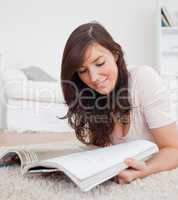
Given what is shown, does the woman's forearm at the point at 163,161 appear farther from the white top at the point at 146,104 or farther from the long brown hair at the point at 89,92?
the long brown hair at the point at 89,92

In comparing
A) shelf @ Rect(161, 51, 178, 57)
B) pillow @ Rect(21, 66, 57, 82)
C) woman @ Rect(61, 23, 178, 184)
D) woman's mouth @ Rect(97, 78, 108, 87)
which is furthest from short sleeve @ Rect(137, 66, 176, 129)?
shelf @ Rect(161, 51, 178, 57)

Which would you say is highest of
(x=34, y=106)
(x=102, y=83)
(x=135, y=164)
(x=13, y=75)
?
(x=102, y=83)

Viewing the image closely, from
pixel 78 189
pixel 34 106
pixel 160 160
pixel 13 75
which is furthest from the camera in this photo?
pixel 13 75

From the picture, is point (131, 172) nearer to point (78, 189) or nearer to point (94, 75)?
point (78, 189)

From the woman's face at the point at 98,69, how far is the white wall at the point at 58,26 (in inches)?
93.9

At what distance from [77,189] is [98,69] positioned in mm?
365

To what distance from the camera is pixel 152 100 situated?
103cm

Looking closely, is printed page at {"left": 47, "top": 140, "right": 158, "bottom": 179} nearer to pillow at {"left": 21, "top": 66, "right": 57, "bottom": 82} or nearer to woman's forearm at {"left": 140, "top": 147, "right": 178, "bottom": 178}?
woman's forearm at {"left": 140, "top": 147, "right": 178, "bottom": 178}

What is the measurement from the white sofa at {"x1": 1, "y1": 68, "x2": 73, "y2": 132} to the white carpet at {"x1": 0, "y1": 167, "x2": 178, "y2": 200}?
1.50 metres

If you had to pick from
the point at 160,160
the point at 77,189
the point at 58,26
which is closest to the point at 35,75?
the point at 58,26

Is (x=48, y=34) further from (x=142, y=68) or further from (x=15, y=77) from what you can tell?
(x=142, y=68)

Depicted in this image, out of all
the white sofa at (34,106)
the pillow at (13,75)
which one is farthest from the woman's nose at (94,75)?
the pillow at (13,75)

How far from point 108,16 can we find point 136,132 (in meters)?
2.61

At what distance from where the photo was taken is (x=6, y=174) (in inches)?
35.4
